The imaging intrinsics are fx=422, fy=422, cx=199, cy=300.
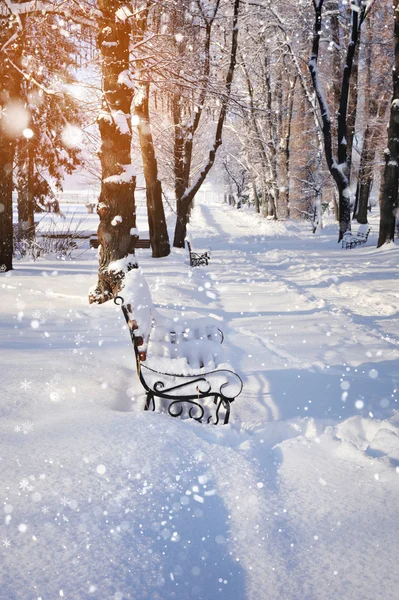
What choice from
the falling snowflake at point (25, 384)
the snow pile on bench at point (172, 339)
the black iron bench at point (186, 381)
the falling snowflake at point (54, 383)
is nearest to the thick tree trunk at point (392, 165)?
the snow pile on bench at point (172, 339)

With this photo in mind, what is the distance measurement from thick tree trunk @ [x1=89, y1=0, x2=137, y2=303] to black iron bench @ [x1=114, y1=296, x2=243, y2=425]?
2100 millimetres

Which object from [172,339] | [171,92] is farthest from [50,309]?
[171,92]

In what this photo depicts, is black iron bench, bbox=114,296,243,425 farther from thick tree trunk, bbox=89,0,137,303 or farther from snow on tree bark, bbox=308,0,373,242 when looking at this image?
snow on tree bark, bbox=308,0,373,242

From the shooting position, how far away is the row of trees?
7.13 meters

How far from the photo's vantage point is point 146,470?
298 cm

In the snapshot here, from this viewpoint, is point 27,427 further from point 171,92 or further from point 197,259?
point 197,259

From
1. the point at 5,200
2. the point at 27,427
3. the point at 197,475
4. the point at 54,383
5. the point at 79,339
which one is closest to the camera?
the point at 197,475

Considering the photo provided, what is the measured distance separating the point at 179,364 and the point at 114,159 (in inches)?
167

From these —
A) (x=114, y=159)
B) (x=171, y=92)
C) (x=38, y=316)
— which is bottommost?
(x=38, y=316)

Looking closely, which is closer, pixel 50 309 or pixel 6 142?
pixel 50 309

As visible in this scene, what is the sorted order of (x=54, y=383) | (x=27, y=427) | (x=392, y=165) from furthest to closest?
(x=392, y=165), (x=54, y=383), (x=27, y=427)

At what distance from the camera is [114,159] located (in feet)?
23.1

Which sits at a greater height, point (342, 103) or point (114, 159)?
point (342, 103)

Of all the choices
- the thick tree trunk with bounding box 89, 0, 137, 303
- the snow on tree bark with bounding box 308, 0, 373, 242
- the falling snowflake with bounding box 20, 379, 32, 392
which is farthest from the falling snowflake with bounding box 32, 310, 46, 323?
the snow on tree bark with bounding box 308, 0, 373, 242
